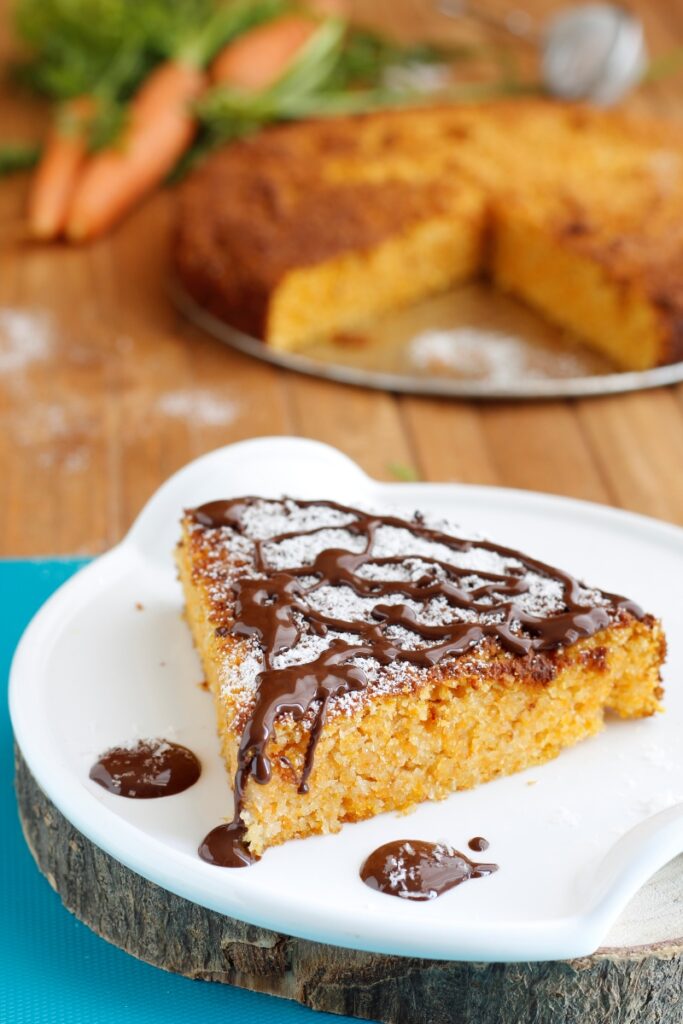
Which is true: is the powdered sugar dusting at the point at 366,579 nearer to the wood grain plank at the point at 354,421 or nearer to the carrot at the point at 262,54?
the wood grain plank at the point at 354,421

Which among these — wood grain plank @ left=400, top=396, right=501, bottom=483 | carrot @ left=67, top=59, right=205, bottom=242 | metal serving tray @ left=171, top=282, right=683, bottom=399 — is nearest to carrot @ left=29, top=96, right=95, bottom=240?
carrot @ left=67, top=59, right=205, bottom=242

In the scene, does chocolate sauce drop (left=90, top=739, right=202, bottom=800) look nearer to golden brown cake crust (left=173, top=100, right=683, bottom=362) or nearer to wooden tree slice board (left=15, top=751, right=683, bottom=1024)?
wooden tree slice board (left=15, top=751, right=683, bottom=1024)

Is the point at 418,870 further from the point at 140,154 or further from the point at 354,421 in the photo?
the point at 140,154

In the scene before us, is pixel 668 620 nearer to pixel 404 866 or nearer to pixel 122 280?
pixel 404 866

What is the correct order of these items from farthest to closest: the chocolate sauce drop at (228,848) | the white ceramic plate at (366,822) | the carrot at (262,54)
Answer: the carrot at (262,54)
the chocolate sauce drop at (228,848)
the white ceramic plate at (366,822)

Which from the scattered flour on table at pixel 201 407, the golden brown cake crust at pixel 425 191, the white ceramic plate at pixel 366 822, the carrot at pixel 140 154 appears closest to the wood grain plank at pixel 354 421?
the scattered flour on table at pixel 201 407

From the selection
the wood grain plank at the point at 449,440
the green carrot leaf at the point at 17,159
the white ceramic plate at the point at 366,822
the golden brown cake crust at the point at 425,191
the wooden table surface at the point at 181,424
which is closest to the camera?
the white ceramic plate at the point at 366,822

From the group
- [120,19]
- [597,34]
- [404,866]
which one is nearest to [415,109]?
[597,34]
